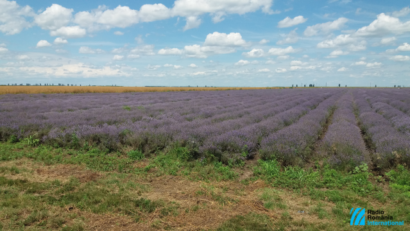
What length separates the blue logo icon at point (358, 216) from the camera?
11.8 feet

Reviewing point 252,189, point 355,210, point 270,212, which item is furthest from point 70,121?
point 355,210

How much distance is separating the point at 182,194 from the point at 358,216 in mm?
3029

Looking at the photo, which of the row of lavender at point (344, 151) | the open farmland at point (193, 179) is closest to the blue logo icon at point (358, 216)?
the open farmland at point (193, 179)

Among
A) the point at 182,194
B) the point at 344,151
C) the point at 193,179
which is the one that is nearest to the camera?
the point at 182,194

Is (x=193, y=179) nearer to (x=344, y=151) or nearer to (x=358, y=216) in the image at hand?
(x=358, y=216)

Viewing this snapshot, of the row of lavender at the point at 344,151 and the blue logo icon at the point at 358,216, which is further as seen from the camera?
the row of lavender at the point at 344,151

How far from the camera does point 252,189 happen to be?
488 centimetres

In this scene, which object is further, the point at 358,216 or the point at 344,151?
the point at 344,151

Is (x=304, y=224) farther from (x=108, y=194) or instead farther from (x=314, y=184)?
(x=108, y=194)

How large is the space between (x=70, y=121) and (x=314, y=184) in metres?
9.83

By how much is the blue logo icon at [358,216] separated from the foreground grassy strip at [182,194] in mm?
100

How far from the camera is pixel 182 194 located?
457 centimetres

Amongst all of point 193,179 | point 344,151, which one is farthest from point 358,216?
point 193,179

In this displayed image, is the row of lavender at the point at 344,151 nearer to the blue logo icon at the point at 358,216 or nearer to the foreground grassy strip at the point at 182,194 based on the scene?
the foreground grassy strip at the point at 182,194
